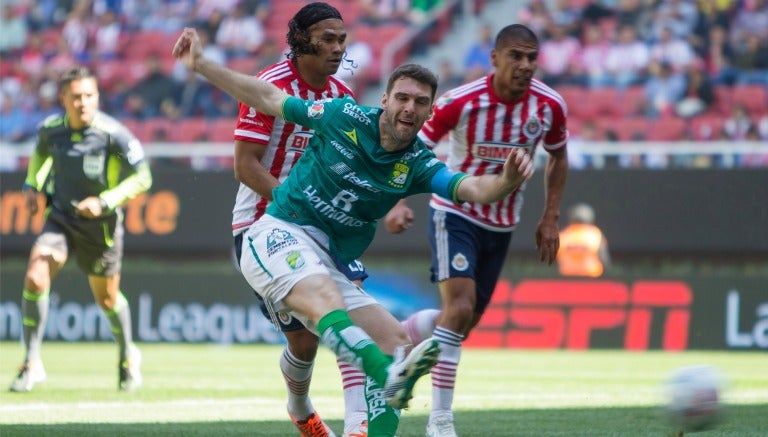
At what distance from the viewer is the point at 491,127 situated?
324 inches

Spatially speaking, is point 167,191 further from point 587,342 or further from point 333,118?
point 333,118

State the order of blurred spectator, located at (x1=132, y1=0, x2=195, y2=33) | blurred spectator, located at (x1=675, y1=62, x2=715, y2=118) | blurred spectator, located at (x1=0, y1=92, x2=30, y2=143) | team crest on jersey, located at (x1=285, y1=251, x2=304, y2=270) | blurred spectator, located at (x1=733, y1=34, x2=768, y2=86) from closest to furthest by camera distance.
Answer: team crest on jersey, located at (x1=285, y1=251, x2=304, y2=270) < blurred spectator, located at (x1=675, y1=62, x2=715, y2=118) < blurred spectator, located at (x1=733, y1=34, x2=768, y2=86) < blurred spectator, located at (x1=0, y1=92, x2=30, y2=143) < blurred spectator, located at (x1=132, y1=0, x2=195, y2=33)

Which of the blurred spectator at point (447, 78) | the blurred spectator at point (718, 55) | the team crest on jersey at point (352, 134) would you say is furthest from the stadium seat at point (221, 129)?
the team crest on jersey at point (352, 134)

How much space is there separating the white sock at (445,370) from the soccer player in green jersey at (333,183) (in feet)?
4.75

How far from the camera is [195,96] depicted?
22.2 metres

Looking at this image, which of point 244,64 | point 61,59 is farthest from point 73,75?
point 61,59

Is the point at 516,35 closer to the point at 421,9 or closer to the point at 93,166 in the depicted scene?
the point at 93,166

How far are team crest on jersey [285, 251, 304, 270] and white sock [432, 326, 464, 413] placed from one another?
5.81 feet

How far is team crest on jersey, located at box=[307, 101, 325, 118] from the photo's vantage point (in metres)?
6.28

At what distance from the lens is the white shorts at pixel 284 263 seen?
6047 millimetres

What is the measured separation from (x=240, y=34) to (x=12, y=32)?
5.57 meters

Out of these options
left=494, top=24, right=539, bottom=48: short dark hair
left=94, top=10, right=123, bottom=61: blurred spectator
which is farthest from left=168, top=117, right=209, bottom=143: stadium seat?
left=494, top=24, right=539, bottom=48: short dark hair

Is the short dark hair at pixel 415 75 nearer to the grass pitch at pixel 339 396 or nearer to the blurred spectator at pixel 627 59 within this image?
the grass pitch at pixel 339 396

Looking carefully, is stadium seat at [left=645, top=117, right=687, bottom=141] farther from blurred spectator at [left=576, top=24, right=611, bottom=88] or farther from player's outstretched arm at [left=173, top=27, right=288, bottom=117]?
player's outstretched arm at [left=173, top=27, right=288, bottom=117]
